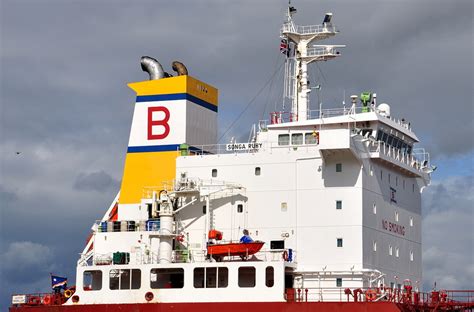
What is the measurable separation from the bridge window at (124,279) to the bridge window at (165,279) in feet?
2.08

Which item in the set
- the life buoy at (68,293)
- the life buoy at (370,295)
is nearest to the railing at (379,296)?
the life buoy at (370,295)

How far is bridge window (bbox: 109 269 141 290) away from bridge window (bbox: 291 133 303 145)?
25.5 ft

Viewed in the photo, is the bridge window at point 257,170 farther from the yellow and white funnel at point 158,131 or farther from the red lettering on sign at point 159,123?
the red lettering on sign at point 159,123

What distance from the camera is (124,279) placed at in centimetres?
3928

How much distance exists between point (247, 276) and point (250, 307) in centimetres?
152

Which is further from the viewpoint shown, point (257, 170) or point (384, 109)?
point (384, 109)

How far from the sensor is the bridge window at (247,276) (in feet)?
122

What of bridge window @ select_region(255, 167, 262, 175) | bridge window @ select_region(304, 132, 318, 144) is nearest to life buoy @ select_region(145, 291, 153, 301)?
bridge window @ select_region(255, 167, 262, 175)

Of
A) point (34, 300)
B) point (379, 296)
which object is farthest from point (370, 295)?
point (34, 300)

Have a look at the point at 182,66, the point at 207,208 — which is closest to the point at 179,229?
the point at 207,208

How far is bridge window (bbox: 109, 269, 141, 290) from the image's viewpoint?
128 ft

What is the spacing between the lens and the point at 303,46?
42719 millimetres

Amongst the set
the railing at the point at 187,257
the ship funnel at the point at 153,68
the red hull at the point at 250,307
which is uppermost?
the ship funnel at the point at 153,68

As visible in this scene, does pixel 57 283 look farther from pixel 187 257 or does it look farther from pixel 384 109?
pixel 384 109
